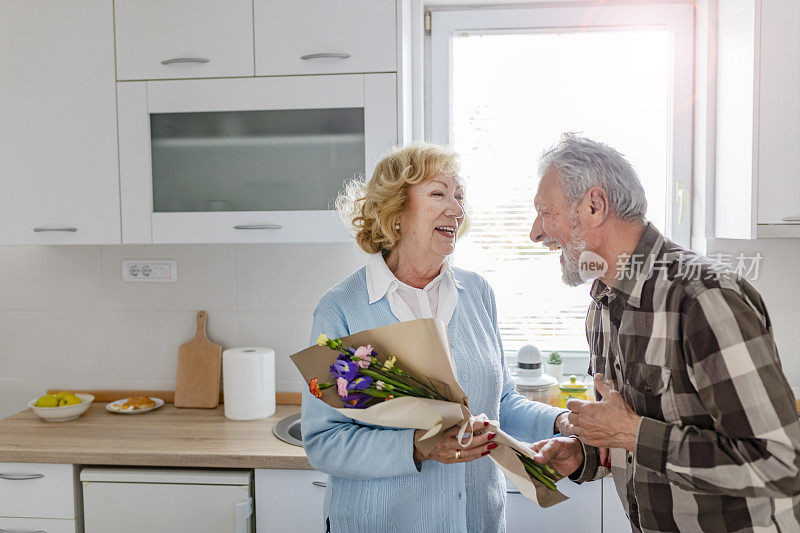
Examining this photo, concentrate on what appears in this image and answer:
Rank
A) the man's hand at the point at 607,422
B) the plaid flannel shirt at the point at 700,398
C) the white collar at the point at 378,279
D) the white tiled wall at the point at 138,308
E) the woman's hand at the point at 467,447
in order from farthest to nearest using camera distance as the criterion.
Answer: the white tiled wall at the point at 138,308, the white collar at the point at 378,279, the woman's hand at the point at 467,447, the man's hand at the point at 607,422, the plaid flannel shirt at the point at 700,398

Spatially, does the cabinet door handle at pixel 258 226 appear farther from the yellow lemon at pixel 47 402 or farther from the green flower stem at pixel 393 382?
the green flower stem at pixel 393 382

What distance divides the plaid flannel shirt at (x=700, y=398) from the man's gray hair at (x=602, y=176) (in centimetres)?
7

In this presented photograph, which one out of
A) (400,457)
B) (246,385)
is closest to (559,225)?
(400,457)

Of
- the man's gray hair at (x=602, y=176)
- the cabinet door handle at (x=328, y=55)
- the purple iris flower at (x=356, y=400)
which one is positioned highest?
the cabinet door handle at (x=328, y=55)

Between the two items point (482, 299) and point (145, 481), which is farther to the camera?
point (145, 481)

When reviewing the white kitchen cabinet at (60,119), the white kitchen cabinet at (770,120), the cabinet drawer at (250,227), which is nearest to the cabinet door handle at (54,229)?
the white kitchen cabinet at (60,119)

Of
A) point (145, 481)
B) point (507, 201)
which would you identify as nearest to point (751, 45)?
point (507, 201)

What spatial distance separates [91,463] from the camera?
203 cm

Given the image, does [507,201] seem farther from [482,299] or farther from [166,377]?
[166,377]

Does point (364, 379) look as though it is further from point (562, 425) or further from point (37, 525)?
point (37, 525)

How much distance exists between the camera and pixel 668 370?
46.9 inches

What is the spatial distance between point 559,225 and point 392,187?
46cm

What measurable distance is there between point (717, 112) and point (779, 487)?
1.61 meters

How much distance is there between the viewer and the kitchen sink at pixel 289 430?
2096 mm
